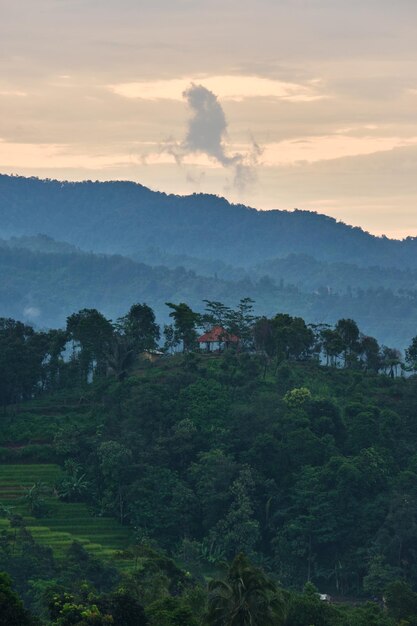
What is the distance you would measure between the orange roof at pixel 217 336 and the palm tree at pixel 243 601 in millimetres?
58144

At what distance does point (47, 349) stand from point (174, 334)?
1130 centimetres

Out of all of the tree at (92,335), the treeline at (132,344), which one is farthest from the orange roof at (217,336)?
the tree at (92,335)

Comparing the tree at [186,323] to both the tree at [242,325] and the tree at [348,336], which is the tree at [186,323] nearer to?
the tree at [242,325]

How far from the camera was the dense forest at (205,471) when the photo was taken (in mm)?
71375

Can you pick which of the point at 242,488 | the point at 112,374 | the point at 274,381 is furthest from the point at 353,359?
the point at 242,488

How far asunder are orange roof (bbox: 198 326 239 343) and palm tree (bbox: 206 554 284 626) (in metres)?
58.1

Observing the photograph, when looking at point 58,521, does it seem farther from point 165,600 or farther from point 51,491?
point 165,600

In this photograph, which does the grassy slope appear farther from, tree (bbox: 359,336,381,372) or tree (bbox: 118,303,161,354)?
tree (bbox: 359,336,381,372)

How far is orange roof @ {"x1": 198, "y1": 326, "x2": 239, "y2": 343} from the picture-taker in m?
104

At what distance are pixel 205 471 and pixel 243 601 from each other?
3737 cm

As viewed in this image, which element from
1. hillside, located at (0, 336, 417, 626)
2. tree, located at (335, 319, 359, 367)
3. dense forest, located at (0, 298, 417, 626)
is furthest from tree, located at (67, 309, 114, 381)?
tree, located at (335, 319, 359, 367)

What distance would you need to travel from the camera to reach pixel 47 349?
101 m

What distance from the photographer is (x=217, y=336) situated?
105 meters

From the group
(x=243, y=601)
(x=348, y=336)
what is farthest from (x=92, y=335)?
(x=243, y=601)
